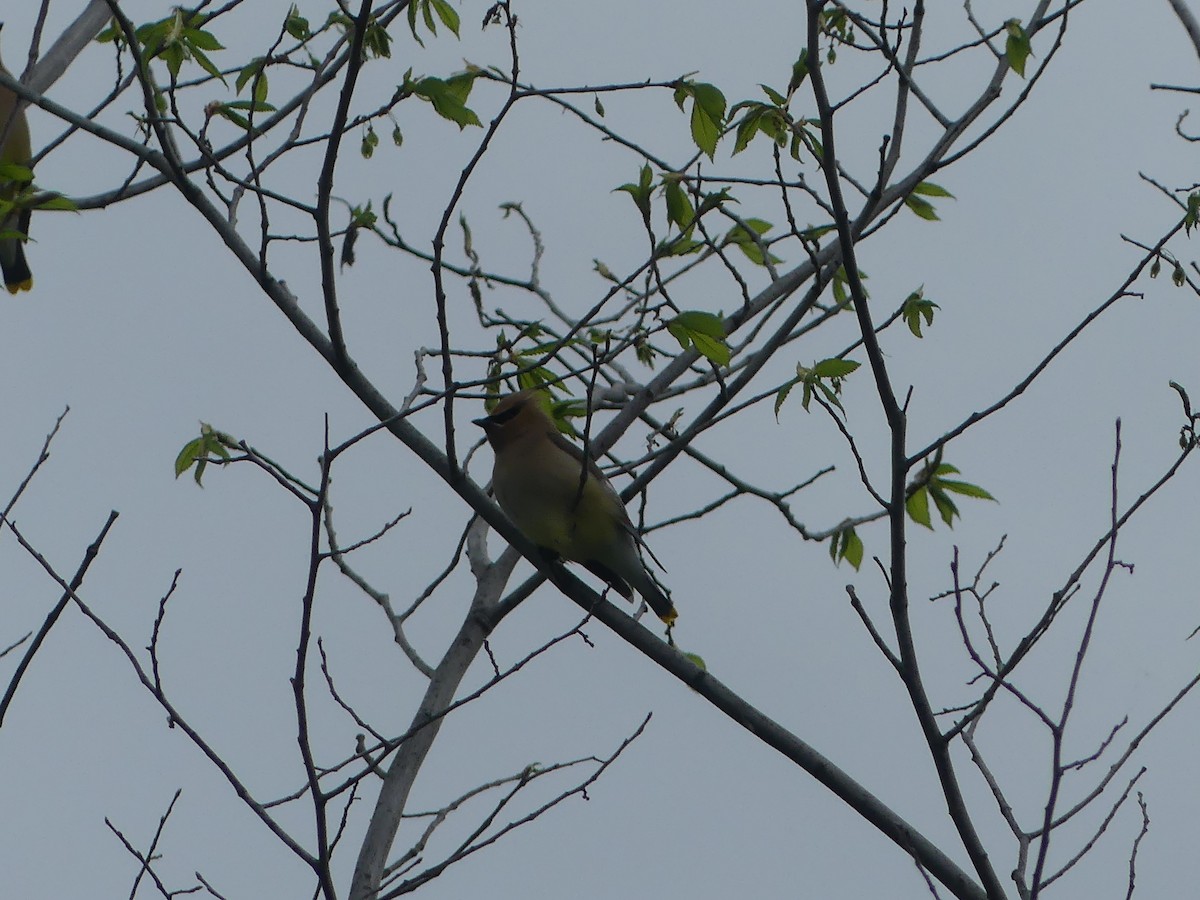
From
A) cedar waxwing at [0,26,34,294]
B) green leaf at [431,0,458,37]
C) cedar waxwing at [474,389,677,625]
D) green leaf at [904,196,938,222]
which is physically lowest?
cedar waxwing at [474,389,677,625]

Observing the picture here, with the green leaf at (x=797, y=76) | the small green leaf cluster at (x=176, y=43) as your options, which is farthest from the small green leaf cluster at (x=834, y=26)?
the small green leaf cluster at (x=176, y=43)

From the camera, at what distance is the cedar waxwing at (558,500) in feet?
16.9

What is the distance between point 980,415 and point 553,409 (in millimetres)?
1965

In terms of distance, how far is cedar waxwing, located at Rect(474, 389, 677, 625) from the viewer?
16.9ft

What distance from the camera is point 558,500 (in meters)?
5.16

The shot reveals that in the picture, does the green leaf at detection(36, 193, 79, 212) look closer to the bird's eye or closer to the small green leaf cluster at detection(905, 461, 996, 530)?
the bird's eye

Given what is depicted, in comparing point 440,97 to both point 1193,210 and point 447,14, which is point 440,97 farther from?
point 1193,210

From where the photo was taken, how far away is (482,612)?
16.6ft

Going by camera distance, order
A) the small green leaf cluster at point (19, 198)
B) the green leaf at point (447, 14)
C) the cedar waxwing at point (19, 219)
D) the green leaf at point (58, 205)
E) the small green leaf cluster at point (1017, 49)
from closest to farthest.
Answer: the small green leaf cluster at point (19, 198) < the green leaf at point (58, 205) < the small green leaf cluster at point (1017, 49) < the green leaf at point (447, 14) < the cedar waxwing at point (19, 219)

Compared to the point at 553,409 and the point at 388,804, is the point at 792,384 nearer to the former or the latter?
the point at 553,409

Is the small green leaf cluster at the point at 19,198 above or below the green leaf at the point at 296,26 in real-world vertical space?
below

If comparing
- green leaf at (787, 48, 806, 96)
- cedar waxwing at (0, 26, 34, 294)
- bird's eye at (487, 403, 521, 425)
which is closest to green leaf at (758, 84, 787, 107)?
green leaf at (787, 48, 806, 96)

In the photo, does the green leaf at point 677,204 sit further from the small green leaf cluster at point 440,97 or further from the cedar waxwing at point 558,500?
the cedar waxwing at point 558,500

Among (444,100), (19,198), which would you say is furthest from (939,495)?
(19,198)
